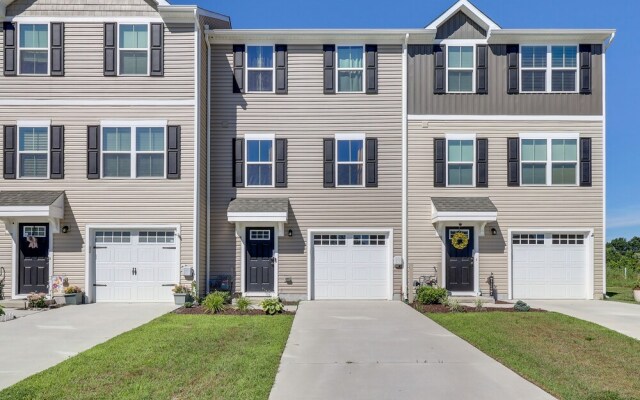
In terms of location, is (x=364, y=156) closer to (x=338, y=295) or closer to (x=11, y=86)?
(x=338, y=295)

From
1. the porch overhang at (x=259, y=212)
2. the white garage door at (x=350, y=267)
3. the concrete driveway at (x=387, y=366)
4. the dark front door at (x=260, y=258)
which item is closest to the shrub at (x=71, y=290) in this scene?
the porch overhang at (x=259, y=212)

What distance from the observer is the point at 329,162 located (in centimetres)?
1586

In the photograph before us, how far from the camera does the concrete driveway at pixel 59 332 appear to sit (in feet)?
25.1

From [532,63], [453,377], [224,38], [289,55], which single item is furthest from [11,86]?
[532,63]

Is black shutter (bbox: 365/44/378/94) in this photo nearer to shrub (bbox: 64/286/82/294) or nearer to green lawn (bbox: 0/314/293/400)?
green lawn (bbox: 0/314/293/400)

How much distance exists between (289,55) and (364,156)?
384 centimetres

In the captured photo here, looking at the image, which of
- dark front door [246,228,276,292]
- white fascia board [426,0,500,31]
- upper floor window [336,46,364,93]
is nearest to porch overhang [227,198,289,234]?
dark front door [246,228,276,292]

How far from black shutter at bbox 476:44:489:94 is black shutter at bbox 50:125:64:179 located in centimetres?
1232

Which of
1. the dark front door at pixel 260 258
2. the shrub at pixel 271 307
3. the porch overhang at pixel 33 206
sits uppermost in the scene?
the porch overhang at pixel 33 206

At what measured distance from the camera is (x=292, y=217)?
621 inches

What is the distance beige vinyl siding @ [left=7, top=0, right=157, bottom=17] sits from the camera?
48.8ft

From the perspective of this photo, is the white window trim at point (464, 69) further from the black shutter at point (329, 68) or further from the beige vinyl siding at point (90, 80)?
the beige vinyl siding at point (90, 80)

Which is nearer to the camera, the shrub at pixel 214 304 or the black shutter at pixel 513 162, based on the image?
the shrub at pixel 214 304

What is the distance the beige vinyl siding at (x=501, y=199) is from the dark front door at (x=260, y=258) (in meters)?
4.22
